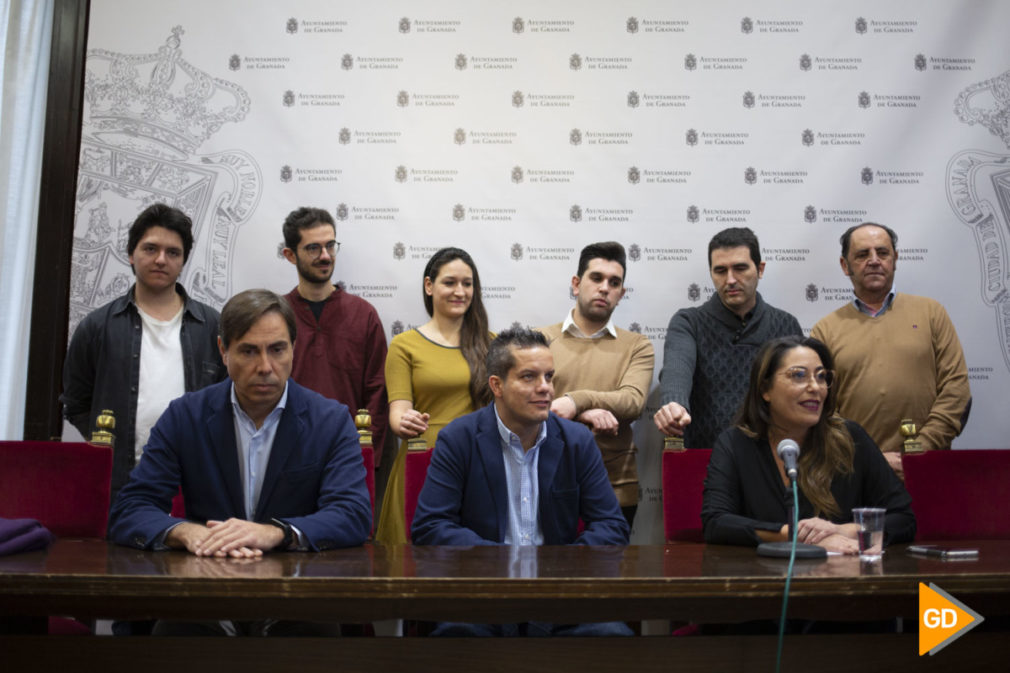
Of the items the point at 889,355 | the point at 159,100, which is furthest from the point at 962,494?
the point at 159,100

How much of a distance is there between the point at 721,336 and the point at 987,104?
1703 mm

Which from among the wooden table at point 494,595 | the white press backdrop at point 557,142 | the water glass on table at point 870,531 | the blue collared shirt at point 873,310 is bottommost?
the wooden table at point 494,595

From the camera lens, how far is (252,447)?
2.29 metres

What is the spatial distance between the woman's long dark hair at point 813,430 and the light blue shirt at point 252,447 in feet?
4.37

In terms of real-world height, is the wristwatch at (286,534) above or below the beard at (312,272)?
below

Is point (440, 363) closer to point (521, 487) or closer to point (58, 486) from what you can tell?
point (521, 487)

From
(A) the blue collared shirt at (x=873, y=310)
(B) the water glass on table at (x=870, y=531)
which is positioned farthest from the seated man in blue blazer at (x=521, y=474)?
Result: (A) the blue collared shirt at (x=873, y=310)

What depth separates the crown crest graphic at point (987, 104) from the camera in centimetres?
392

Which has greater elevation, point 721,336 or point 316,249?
point 316,249

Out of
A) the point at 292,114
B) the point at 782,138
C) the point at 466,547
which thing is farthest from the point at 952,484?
the point at 292,114

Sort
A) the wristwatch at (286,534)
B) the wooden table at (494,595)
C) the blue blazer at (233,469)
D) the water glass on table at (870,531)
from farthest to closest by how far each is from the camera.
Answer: the blue blazer at (233,469), the wristwatch at (286,534), the water glass on table at (870,531), the wooden table at (494,595)

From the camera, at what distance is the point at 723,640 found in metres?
1.70

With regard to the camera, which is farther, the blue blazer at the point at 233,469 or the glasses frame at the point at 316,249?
the glasses frame at the point at 316,249

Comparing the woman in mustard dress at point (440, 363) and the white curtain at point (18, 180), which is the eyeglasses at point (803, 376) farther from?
the white curtain at point (18, 180)
